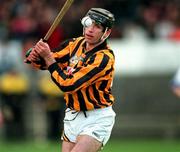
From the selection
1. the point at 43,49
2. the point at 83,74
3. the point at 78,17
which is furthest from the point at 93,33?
the point at 78,17

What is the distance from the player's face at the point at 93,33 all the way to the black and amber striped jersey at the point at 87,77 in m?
0.13

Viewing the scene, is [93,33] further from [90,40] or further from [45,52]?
[45,52]

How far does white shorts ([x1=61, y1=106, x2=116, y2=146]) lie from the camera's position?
30.8 feet

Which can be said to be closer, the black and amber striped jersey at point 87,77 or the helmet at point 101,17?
the black and amber striped jersey at point 87,77

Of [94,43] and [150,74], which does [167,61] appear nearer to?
[150,74]

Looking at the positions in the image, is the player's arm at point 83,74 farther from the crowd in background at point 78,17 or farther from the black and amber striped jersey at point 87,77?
the crowd in background at point 78,17

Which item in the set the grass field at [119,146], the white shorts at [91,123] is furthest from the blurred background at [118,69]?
the white shorts at [91,123]

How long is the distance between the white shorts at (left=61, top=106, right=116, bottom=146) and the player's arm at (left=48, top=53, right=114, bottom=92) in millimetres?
414

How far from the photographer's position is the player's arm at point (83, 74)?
9118 millimetres

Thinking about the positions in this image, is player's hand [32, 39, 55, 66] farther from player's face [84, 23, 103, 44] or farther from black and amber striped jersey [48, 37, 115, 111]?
player's face [84, 23, 103, 44]

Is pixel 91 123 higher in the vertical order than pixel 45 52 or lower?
lower

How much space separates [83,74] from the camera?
9.16m

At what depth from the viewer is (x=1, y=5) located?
17406 mm

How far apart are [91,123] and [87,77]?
579mm
